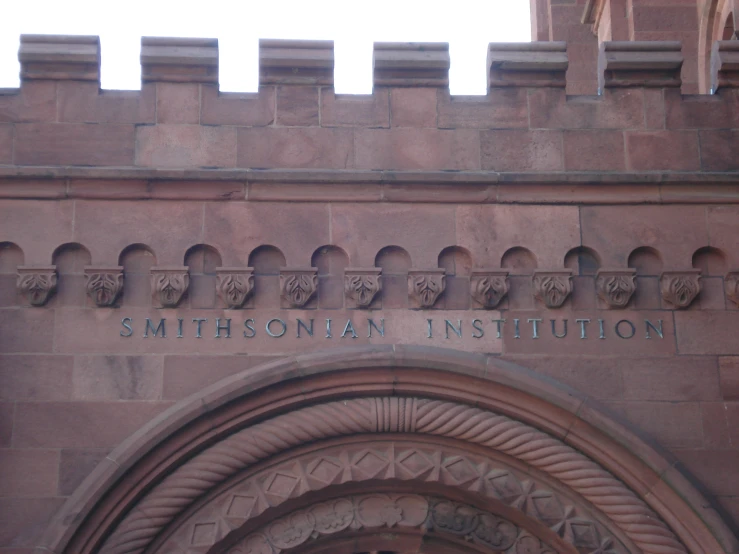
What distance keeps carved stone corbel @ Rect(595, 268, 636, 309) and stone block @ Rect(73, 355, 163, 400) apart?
4.05m

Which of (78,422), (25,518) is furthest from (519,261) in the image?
(25,518)

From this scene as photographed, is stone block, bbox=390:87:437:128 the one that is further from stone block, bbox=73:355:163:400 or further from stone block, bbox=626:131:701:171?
stone block, bbox=73:355:163:400

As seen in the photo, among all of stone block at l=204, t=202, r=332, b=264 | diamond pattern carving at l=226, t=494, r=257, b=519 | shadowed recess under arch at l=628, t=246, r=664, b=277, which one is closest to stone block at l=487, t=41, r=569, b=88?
shadowed recess under arch at l=628, t=246, r=664, b=277

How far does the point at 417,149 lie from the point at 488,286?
4.97ft

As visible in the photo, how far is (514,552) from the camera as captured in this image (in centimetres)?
1245

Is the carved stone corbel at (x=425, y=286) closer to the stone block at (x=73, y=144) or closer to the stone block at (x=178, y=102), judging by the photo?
the stone block at (x=178, y=102)

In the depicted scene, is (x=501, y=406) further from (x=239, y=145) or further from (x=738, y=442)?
(x=239, y=145)

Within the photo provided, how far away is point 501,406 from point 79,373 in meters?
3.72

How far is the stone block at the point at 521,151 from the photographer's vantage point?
13.4m

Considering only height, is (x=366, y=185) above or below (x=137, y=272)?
above

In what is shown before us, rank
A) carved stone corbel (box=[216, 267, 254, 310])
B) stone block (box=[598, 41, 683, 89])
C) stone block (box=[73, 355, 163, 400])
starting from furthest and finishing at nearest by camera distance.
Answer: stone block (box=[598, 41, 683, 89]), carved stone corbel (box=[216, 267, 254, 310]), stone block (box=[73, 355, 163, 400])

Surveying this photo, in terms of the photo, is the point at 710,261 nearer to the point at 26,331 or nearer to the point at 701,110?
the point at 701,110

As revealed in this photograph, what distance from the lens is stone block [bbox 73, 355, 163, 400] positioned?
12.4 meters

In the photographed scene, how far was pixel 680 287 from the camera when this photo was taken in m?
13.0
